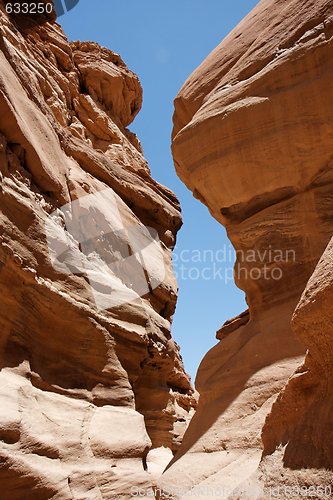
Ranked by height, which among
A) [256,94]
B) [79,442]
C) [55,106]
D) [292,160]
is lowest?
[79,442]

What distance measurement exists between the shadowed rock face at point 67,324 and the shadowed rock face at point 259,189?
5.54 feet

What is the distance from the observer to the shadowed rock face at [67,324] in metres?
6.72

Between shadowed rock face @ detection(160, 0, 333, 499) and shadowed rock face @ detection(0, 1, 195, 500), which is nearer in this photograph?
shadowed rock face @ detection(160, 0, 333, 499)

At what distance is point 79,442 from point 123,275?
474 centimetres

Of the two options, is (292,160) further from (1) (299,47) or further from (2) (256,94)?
(1) (299,47)

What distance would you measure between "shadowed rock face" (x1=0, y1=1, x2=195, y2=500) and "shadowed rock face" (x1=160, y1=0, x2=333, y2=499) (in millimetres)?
1689

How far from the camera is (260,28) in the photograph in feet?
24.8

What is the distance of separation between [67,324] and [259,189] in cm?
390

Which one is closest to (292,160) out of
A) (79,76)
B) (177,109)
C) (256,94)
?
(256,94)

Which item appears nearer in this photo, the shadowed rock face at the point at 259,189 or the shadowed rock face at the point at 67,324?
the shadowed rock face at the point at 259,189

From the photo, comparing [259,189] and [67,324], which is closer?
[259,189]

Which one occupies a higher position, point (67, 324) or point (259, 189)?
point (259, 189)

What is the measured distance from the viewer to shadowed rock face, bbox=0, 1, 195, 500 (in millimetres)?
Answer: 6723

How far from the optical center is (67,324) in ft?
27.7
